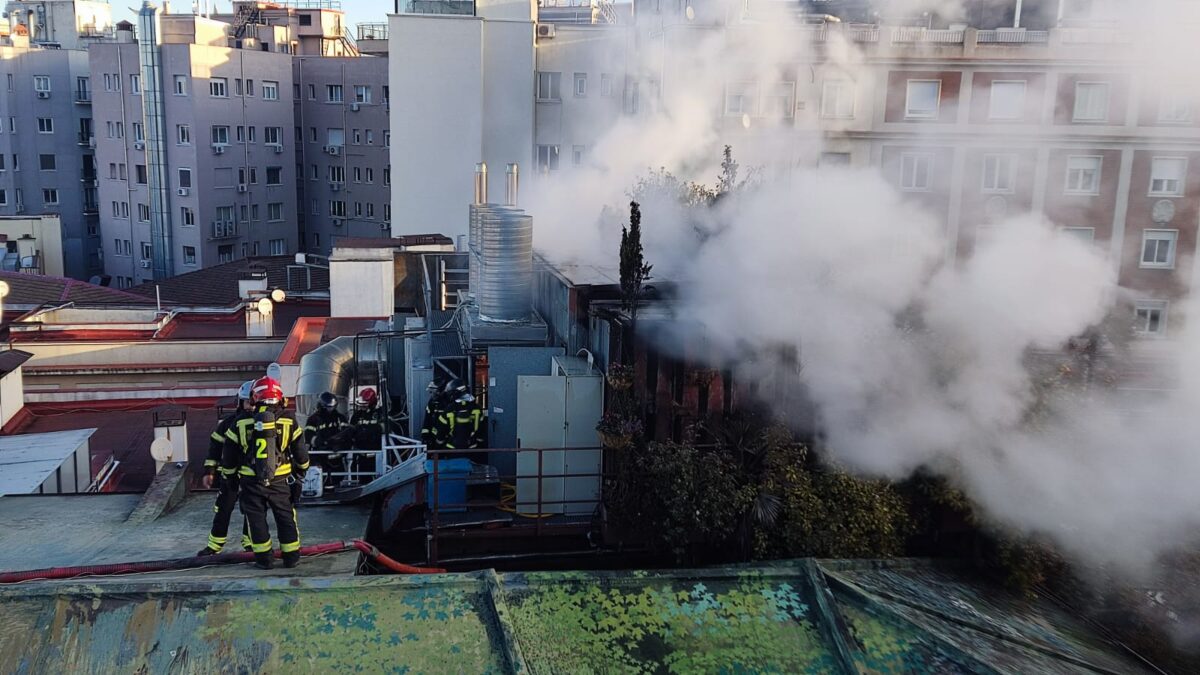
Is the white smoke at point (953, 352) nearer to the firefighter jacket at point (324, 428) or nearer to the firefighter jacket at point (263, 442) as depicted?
the firefighter jacket at point (263, 442)

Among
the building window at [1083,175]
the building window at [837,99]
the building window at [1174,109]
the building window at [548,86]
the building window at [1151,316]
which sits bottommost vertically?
the building window at [1151,316]

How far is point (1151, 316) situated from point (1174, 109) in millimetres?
5457

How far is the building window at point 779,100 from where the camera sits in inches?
804

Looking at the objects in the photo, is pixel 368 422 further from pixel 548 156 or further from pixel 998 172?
pixel 548 156

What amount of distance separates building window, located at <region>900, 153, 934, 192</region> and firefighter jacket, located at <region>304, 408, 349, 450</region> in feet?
48.1

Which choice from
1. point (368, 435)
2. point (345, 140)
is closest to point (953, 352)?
point (368, 435)

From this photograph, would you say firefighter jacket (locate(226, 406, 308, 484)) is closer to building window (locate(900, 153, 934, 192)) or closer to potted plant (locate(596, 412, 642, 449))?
potted plant (locate(596, 412, 642, 449))

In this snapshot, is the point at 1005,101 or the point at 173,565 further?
the point at 1005,101

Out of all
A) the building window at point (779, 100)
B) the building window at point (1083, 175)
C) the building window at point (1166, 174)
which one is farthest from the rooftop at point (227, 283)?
the building window at point (1166, 174)

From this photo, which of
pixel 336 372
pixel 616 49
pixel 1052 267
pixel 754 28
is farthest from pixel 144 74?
pixel 1052 267

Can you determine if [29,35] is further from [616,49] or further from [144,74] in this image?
[616,49]

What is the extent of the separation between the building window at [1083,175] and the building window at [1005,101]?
1.55 metres

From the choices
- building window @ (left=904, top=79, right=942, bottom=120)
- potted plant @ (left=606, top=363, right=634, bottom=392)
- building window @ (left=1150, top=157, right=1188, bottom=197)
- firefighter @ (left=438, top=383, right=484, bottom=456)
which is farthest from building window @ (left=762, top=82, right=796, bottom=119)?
potted plant @ (left=606, top=363, right=634, bottom=392)

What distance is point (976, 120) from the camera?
70.7 feet
